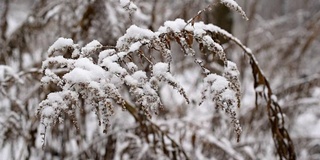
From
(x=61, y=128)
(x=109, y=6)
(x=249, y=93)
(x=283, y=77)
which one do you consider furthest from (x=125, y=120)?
(x=249, y=93)

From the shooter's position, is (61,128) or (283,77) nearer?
(61,128)

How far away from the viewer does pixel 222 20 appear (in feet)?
12.3

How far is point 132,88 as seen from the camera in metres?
0.77

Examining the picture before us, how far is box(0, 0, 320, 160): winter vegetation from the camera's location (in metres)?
0.79

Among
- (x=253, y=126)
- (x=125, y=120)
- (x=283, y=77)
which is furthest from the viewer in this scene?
(x=283, y=77)

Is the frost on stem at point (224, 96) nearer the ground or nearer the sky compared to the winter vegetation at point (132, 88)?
nearer the ground

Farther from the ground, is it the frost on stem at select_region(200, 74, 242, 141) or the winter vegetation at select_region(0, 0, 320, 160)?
the winter vegetation at select_region(0, 0, 320, 160)

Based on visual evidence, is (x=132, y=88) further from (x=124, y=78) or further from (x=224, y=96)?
(x=224, y=96)

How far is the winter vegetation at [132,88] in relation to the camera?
790 mm

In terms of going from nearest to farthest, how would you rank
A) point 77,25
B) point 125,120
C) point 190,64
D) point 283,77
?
point 77,25
point 125,120
point 190,64
point 283,77

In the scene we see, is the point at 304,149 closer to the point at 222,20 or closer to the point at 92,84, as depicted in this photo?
the point at 222,20

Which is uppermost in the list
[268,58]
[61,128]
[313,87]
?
[268,58]

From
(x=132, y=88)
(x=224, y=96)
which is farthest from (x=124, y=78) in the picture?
(x=224, y=96)

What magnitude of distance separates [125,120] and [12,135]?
0.83 meters
